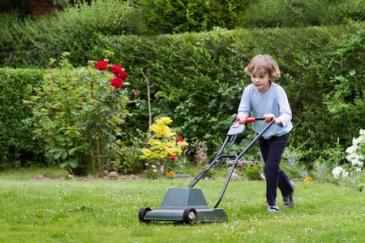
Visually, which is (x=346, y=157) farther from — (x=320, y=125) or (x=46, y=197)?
(x=46, y=197)

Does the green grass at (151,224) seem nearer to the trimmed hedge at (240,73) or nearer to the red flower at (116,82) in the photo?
the red flower at (116,82)

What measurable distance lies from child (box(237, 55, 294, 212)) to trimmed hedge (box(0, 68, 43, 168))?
7147 mm

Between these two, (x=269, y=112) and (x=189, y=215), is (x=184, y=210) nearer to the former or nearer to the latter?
(x=189, y=215)

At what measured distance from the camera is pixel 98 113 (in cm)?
1309

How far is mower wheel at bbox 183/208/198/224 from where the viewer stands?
7.39 metres

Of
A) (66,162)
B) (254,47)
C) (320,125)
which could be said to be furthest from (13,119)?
(320,125)

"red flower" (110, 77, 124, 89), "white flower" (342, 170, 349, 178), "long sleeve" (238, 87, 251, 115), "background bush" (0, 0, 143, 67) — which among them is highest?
"background bush" (0, 0, 143, 67)

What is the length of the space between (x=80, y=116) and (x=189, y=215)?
6.07 meters

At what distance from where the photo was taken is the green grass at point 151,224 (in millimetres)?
6895

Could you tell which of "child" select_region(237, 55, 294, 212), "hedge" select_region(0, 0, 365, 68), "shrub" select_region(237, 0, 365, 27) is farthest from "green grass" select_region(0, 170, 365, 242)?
"hedge" select_region(0, 0, 365, 68)

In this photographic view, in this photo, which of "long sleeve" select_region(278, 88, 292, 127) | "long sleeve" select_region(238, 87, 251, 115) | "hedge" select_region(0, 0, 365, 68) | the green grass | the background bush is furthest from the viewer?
the background bush

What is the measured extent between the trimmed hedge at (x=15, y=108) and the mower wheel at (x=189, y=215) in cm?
787

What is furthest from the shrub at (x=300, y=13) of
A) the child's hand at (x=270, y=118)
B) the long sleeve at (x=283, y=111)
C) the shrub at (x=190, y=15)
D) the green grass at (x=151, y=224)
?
the child's hand at (x=270, y=118)

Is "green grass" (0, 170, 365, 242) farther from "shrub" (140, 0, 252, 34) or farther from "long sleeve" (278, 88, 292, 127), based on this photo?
"shrub" (140, 0, 252, 34)
